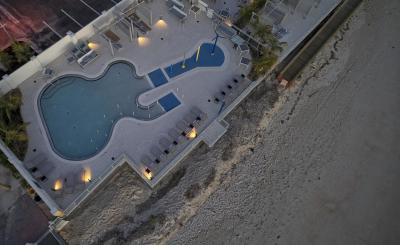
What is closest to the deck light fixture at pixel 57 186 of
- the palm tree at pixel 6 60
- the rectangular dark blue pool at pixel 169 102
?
the rectangular dark blue pool at pixel 169 102

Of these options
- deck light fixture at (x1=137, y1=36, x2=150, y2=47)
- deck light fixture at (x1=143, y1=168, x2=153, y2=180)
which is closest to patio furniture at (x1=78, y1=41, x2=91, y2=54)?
deck light fixture at (x1=137, y1=36, x2=150, y2=47)

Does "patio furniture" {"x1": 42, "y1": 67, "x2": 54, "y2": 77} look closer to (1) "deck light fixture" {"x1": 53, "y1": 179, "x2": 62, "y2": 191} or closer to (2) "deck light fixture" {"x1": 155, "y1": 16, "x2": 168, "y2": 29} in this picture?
(1) "deck light fixture" {"x1": 53, "y1": 179, "x2": 62, "y2": 191}

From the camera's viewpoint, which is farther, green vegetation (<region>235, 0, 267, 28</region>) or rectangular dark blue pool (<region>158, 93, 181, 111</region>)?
green vegetation (<region>235, 0, 267, 28</region>)

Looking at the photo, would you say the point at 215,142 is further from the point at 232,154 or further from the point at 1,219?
the point at 1,219

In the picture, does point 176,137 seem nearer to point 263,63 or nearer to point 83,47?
point 263,63

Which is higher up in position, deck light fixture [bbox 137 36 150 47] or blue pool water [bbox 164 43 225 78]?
deck light fixture [bbox 137 36 150 47]

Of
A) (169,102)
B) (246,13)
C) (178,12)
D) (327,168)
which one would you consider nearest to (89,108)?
(169,102)

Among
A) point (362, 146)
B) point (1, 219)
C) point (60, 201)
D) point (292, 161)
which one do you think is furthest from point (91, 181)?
point (362, 146)
